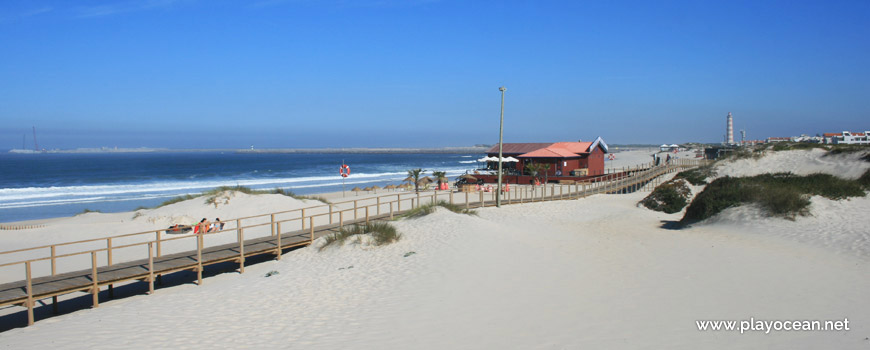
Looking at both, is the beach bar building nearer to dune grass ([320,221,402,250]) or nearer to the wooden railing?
the wooden railing

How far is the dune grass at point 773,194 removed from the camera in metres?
15.0

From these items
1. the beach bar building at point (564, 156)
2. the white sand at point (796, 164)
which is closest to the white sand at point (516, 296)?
the white sand at point (796, 164)

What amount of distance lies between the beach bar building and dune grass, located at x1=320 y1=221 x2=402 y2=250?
74.7 feet

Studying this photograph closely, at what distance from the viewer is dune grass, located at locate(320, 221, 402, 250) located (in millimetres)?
13133

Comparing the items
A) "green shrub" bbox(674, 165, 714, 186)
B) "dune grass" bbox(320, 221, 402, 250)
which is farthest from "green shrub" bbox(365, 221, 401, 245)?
"green shrub" bbox(674, 165, 714, 186)

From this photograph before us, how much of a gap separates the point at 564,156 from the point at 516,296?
28.2 meters

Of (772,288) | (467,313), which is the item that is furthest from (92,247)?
(772,288)

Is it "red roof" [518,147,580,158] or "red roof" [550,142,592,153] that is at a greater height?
"red roof" [550,142,592,153]

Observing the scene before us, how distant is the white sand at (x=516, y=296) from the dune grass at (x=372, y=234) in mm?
359

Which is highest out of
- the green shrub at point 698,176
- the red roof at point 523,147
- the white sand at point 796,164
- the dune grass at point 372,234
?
the red roof at point 523,147

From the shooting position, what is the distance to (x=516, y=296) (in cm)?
870

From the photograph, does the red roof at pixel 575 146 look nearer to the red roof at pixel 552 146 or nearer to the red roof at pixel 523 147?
the red roof at pixel 552 146

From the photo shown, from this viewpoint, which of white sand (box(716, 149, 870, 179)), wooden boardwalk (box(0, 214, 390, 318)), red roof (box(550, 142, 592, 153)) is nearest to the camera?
wooden boardwalk (box(0, 214, 390, 318))

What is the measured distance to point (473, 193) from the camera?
27.9 m
